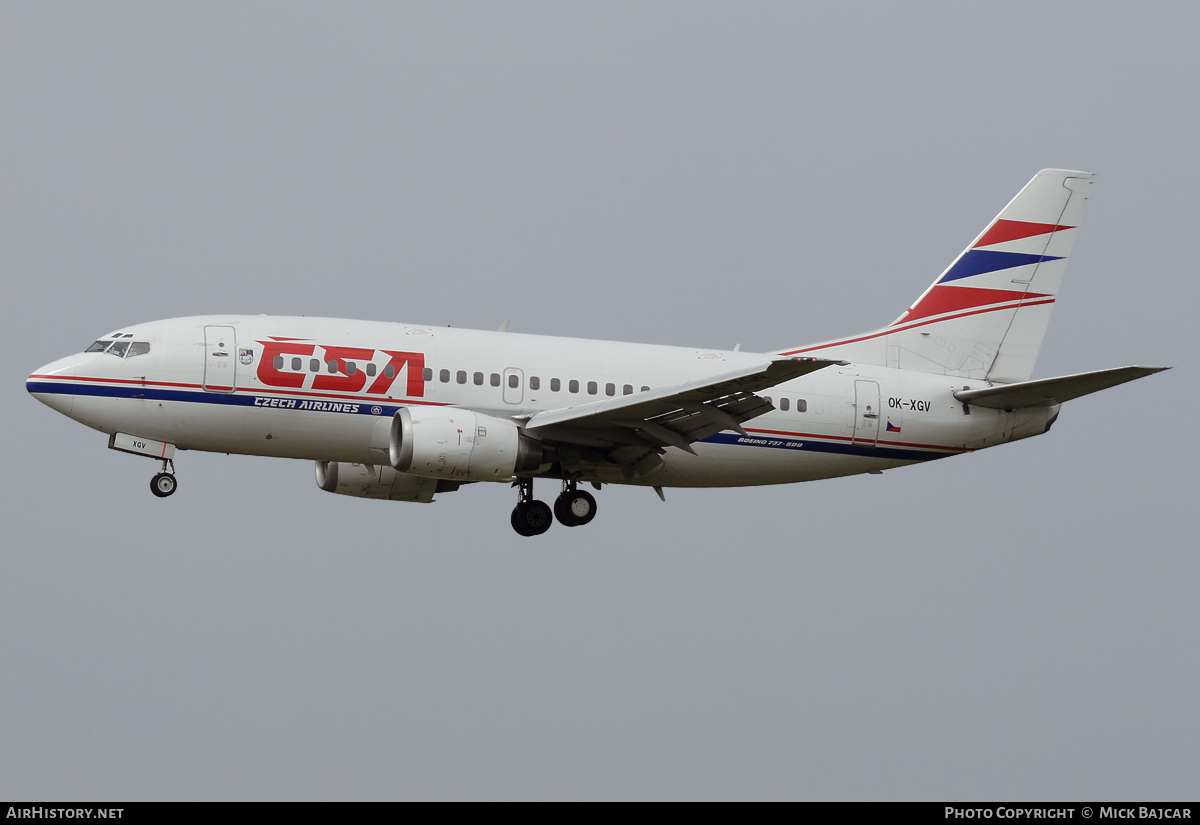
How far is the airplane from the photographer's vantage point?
1297 inches

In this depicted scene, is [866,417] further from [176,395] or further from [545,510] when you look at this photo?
[176,395]

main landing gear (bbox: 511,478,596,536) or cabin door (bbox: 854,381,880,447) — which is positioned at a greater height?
cabin door (bbox: 854,381,880,447)

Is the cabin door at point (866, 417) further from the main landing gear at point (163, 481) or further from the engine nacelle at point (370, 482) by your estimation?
the main landing gear at point (163, 481)

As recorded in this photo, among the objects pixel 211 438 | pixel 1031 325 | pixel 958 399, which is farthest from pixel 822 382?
pixel 211 438

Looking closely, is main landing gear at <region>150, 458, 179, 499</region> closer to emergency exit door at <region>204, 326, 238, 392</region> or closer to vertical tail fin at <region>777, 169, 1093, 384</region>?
emergency exit door at <region>204, 326, 238, 392</region>

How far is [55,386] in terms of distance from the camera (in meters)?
33.0

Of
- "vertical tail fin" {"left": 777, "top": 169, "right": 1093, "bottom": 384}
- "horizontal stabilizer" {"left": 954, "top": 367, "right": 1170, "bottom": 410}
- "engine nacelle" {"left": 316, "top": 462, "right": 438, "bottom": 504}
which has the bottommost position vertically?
"engine nacelle" {"left": 316, "top": 462, "right": 438, "bottom": 504}

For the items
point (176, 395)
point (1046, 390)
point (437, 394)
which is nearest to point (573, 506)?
point (437, 394)

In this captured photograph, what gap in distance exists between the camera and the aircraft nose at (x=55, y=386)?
32938 mm

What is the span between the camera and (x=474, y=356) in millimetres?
34625

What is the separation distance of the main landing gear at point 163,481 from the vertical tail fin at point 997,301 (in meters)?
16.0

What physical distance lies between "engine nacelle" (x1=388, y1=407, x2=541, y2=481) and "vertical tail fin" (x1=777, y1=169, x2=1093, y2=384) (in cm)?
984

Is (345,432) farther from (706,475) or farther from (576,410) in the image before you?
(706,475)

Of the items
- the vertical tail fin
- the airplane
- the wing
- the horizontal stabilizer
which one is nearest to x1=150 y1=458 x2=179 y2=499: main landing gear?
the airplane
